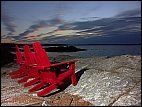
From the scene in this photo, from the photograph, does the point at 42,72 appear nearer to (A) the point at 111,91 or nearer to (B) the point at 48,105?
(B) the point at 48,105

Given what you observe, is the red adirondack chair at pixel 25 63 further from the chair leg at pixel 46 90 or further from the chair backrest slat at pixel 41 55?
the chair leg at pixel 46 90

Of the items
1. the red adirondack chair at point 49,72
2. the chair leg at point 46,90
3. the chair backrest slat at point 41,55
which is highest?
the chair backrest slat at point 41,55

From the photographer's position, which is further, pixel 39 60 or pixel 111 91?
pixel 39 60

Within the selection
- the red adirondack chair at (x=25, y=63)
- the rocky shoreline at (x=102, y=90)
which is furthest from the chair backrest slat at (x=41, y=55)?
the red adirondack chair at (x=25, y=63)

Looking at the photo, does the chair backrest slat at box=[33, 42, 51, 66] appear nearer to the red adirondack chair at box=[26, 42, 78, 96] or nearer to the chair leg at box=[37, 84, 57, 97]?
the red adirondack chair at box=[26, 42, 78, 96]

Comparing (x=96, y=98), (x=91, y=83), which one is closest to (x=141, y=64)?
(x=91, y=83)

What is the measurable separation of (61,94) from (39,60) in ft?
4.92

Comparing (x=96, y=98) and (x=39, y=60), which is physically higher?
(x=39, y=60)

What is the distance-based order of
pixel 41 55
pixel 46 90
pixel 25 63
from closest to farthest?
pixel 46 90 → pixel 41 55 → pixel 25 63

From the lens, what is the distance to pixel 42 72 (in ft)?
28.0

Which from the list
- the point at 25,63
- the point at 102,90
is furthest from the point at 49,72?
the point at 25,63

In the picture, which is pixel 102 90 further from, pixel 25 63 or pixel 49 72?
pixel 25 63

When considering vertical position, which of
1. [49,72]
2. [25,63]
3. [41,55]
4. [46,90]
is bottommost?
[46,90]

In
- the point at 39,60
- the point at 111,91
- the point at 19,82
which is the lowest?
the point at 19,82
